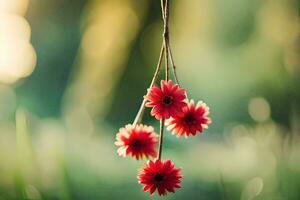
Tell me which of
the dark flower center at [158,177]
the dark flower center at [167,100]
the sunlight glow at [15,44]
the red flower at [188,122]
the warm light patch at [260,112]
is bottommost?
the dark flower center at [158,177]

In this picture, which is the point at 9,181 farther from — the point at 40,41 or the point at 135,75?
the point at 40,41

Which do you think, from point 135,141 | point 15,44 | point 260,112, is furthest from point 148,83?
point 135,141

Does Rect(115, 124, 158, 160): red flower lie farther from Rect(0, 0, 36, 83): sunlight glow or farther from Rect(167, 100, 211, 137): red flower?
Rect(0, 0, 36, 83): sunlight glow

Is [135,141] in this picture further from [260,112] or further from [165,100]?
[260,112]

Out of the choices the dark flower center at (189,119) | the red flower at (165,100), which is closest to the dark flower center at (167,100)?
the red flower at (165,100)

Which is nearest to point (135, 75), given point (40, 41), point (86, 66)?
point (86, 66)

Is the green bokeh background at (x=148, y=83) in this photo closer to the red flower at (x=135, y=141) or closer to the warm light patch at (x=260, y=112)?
the warm light patch at (x=260, y=112)

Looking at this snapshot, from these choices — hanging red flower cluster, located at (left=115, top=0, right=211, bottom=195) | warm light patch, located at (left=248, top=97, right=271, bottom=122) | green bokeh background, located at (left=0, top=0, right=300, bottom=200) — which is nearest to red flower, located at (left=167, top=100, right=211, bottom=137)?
hanging red flower cluster, located at (left=115, top=0, right=211, bottom=195)
